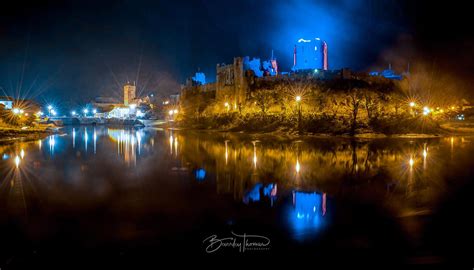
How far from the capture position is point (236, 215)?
24.5 feet

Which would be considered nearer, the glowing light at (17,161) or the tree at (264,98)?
the glowing light at (17,161)

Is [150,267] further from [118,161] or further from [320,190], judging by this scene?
[118,161]

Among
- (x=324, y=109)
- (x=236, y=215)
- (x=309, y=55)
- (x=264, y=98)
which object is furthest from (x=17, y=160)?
(x=309, y=55)

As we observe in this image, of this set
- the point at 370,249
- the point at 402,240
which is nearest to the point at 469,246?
the point at 402,240

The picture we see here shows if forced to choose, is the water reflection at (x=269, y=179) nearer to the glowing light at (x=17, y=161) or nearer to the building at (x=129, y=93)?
the glowing light at (x=17, y=161)

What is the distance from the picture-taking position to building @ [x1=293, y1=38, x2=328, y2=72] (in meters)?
54.0

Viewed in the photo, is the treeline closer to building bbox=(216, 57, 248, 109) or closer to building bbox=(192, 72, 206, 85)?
building bbox=(216, 57, 248, 109)

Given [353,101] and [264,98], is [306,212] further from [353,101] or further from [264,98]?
[264,98]

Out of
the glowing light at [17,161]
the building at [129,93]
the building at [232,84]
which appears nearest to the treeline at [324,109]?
the building at [232,84]

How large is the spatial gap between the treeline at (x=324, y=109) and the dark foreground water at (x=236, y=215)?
2711 cm

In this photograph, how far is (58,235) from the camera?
20.4 ft

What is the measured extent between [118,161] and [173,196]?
857 centimetres

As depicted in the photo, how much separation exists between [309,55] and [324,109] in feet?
37.9

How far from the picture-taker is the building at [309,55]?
5401cm
